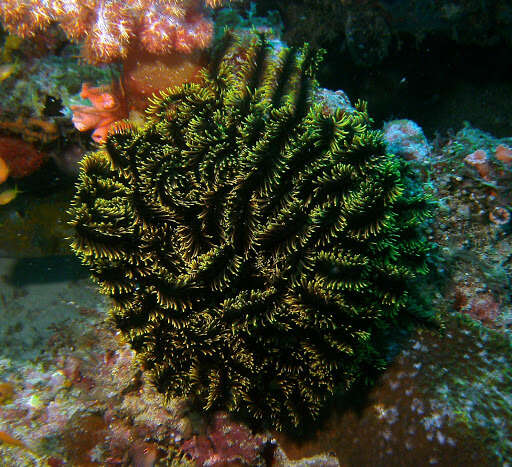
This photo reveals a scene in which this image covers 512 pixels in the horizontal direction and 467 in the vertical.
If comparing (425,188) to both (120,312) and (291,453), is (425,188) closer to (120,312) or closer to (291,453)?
(291,453)

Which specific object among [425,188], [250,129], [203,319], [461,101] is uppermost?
[461,101]

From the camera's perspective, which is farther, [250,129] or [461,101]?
[461,101]

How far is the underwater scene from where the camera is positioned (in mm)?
2596

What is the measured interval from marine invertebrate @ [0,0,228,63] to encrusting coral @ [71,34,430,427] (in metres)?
1.68

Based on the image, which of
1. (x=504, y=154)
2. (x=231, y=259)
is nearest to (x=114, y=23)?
(x=231, y=259)

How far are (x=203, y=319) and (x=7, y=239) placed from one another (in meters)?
3.79

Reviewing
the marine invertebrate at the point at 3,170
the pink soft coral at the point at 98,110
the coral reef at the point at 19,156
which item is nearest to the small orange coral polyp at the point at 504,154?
the pink soft coral at the point at 98,110

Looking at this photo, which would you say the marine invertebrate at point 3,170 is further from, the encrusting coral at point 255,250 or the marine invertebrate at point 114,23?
the encrusting coral at point 255,250

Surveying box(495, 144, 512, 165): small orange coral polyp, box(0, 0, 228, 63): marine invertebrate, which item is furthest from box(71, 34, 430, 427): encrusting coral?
box(495, 144, 512, 165): small orange coral polyp

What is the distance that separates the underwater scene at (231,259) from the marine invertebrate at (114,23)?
0.07 ft

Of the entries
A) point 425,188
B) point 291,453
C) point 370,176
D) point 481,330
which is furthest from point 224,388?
point 425,188

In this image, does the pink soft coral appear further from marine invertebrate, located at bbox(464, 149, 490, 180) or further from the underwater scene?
marine invertebrate, located at bbox(464, 149, 490, 180)

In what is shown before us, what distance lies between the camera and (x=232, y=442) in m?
3.42

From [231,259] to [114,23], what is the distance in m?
3.16
